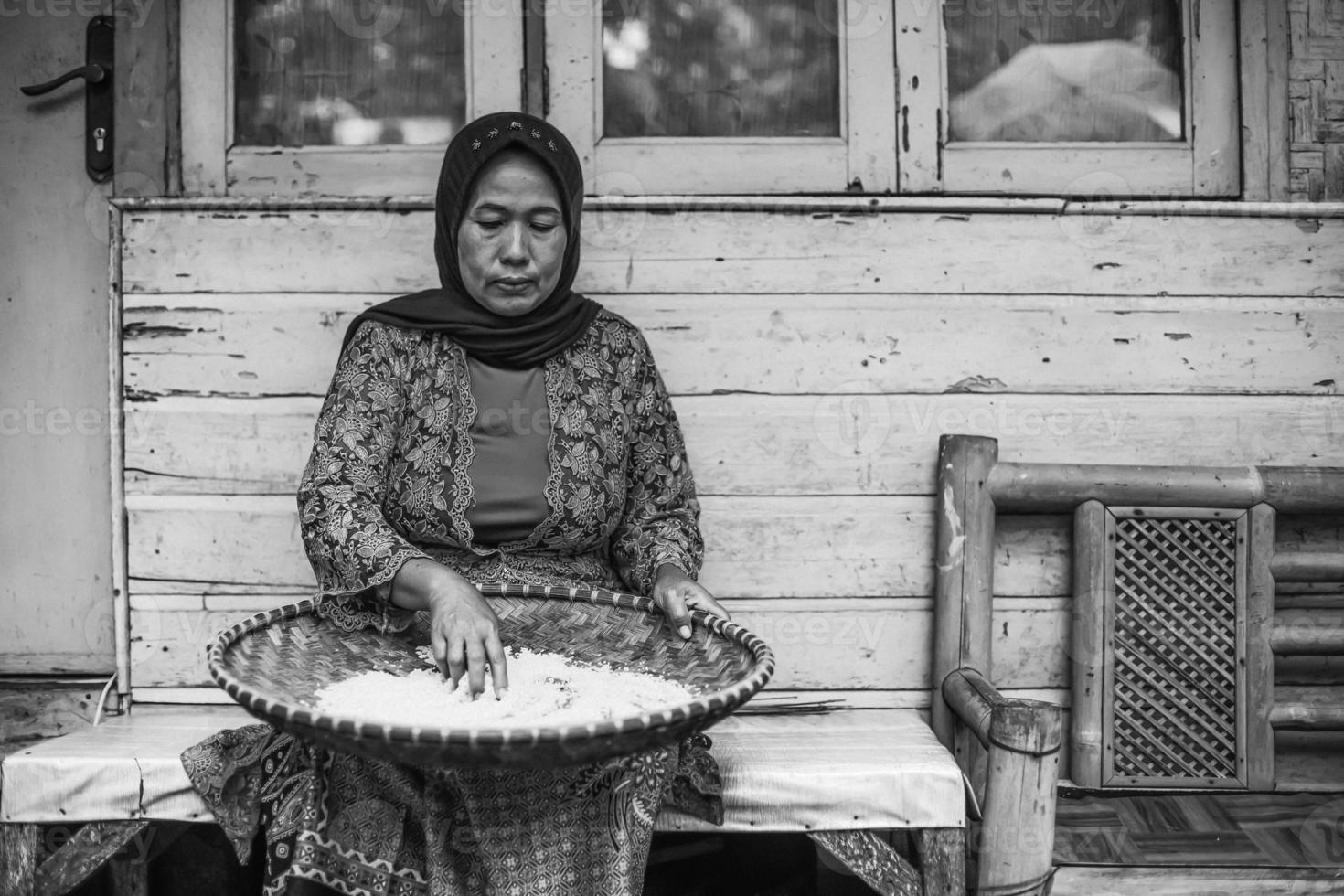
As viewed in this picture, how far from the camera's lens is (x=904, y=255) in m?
2.27

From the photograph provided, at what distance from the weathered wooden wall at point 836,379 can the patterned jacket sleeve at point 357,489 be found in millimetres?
489

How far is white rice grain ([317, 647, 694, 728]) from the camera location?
4.50ft

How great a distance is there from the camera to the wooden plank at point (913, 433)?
2279 millimetres

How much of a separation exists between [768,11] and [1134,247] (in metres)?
0.98

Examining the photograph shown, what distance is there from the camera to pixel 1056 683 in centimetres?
231

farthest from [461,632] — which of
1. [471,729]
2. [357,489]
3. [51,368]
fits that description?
[51,368]

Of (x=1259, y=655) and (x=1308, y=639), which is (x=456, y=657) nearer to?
(x=1259, y=655)

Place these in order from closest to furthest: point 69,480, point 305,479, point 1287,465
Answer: point 305,479 → point 1287,465 → point 69,480

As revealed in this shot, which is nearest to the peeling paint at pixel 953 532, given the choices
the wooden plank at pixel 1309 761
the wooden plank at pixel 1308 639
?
the wooden plank at pixel 1308 639

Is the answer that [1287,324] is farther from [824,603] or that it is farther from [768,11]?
[768,11]

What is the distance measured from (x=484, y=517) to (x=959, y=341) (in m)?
1.14

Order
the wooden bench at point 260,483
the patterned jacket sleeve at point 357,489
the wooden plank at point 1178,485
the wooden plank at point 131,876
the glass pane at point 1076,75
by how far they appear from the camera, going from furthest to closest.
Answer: the glass pane at point 1076,75 < the wooden bench at point 260,483 < the wooden plank at point 1178,485 < the wooden plank at point 131,876 < the patterned jacket sleeve at point 357,489

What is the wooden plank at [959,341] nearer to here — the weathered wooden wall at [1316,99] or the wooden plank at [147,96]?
the weathered wooden wall at [1316,99]

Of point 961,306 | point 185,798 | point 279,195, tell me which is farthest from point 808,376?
point 185,798
